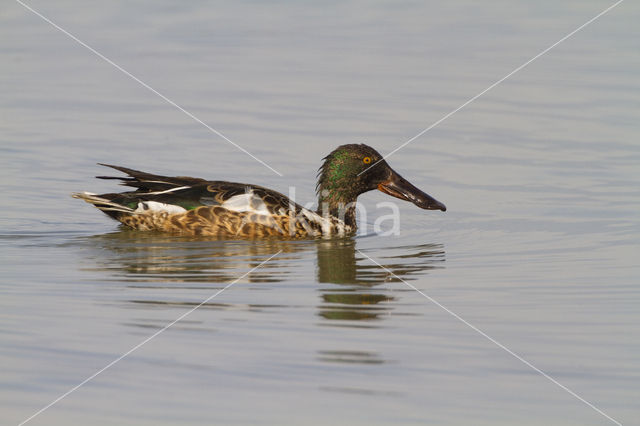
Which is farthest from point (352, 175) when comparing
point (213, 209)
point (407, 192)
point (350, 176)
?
point (213, 209)

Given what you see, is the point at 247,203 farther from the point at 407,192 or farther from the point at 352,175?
the point at 407,192

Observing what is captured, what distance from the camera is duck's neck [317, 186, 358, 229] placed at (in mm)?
11138

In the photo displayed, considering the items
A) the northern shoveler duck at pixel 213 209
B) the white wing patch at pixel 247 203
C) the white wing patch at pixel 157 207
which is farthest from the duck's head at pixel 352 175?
the white wing patch at pixel 157 207

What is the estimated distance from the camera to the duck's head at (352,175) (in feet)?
36.8

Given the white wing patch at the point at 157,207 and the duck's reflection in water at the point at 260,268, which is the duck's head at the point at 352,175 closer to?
the duck's reflection in water at the point at 260,268

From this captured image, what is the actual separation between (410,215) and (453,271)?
2.64m

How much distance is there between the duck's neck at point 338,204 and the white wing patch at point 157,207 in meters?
1.51

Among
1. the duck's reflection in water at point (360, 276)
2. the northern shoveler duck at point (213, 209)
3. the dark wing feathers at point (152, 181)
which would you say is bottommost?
the duck's reflection in water at point (360, 276)

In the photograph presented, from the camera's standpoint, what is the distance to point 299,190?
1207 centimetres

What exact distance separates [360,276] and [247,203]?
1.92 metres

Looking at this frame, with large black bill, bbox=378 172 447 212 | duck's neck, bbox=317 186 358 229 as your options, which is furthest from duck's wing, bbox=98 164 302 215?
large black bill, bbox=378 172 447 212

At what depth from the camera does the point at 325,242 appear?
10.6 meters

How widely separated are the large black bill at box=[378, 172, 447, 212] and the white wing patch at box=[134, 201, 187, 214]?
2.14 meters

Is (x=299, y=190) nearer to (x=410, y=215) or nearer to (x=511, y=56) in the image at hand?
(x=410, y=215)
